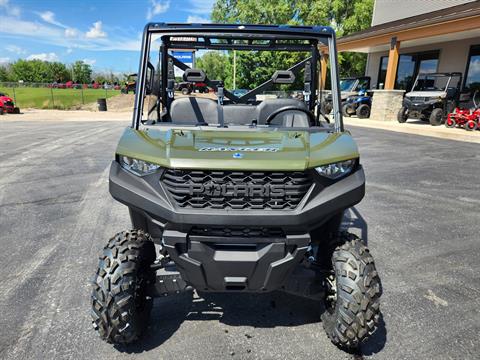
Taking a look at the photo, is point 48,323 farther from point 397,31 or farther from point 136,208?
point 397,31

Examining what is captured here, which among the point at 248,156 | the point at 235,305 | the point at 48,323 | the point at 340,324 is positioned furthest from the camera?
the point at 235,305

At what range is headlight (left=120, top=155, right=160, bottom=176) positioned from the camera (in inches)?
83.7

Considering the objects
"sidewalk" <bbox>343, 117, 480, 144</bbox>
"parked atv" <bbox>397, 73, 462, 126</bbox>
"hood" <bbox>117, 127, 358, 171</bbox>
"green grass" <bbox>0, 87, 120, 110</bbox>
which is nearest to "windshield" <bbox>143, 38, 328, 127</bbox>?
"hood" <bbox>117, 127, 358, 171</bbox>

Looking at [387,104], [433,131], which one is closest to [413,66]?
[387,104]

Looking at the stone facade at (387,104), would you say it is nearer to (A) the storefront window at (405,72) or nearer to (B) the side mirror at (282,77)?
(A) the storefront window at (405,72)

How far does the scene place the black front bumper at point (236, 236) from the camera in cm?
Result: 201

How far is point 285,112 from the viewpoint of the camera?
3.12 metres

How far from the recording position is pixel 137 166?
2.18m

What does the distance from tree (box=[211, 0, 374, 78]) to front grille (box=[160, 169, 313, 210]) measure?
81.2ft

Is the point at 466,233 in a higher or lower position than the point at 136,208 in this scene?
lower

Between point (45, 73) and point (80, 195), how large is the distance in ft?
372

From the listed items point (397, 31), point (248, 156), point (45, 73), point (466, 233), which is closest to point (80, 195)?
point (248, 156)

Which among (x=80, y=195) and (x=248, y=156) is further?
(x=80, y=195)

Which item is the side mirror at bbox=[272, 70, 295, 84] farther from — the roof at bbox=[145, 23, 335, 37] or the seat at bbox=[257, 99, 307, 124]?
the roof at bbox=[145, 23, 335, 37]
